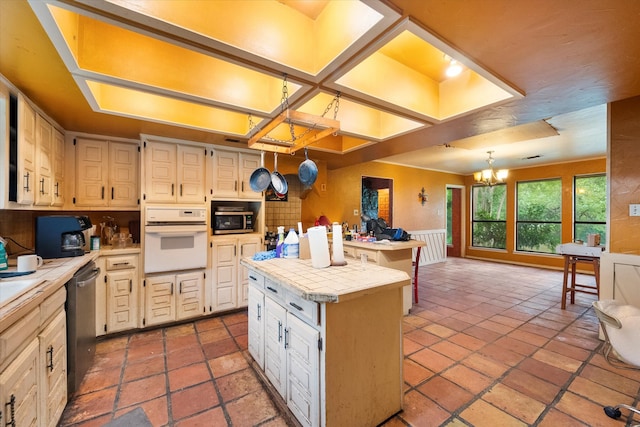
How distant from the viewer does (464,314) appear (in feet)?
11.2

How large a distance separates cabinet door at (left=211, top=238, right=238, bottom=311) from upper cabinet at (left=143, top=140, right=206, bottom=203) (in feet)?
2.14

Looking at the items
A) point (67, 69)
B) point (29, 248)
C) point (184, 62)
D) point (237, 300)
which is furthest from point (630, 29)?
point (29, 248)

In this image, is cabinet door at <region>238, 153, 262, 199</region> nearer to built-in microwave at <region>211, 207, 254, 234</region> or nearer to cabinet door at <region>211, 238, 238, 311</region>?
built-in microwave at <region>211, 207, 254, 234</region>

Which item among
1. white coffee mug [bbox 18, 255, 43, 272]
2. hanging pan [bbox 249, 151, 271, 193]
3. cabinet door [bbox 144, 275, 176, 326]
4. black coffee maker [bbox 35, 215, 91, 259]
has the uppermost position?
hanging pan [bbox 249, 151, 271, 193]

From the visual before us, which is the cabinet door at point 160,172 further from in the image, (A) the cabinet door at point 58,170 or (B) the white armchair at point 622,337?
(B) the white armchair at point 622,337

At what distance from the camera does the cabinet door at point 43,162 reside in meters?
2.18

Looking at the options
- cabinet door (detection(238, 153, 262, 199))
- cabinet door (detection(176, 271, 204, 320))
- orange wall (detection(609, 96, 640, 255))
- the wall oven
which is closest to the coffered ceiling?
orange wall (detection(609, 96, 640, 255))

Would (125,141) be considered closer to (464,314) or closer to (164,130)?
(164,130)

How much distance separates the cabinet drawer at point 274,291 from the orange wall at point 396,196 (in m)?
2.68

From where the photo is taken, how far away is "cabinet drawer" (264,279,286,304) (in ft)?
5.86

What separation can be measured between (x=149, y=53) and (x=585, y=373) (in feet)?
13.7

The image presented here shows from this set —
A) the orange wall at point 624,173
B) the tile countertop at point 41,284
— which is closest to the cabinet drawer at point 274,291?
the tile countertop at point 41,284

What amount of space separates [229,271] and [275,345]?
1.82 metres

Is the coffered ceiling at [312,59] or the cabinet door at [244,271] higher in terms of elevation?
the coffered ceiling at [312,59]
